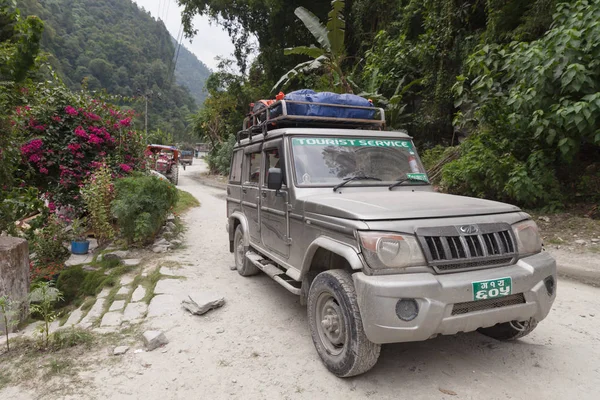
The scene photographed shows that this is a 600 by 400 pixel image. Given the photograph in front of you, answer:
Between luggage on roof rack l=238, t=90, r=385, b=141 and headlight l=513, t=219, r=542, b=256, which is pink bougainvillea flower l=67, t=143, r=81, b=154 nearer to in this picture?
luggage on roof rack l=238, t=90, r=385, b=141

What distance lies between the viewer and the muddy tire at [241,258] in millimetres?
5496

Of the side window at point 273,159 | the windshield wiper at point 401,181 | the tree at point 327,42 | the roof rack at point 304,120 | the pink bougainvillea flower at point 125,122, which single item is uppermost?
the tree at point 327,42

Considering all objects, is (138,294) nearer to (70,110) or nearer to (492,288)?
(492,288)

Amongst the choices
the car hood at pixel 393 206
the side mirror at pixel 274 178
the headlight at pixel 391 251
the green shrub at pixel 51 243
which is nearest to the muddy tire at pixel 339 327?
the headlight at pixel 391 251

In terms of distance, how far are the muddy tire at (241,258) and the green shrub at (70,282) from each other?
8.15 ft

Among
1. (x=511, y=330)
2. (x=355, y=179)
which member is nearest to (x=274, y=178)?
(x=355, y=179)

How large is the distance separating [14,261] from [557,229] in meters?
8.32

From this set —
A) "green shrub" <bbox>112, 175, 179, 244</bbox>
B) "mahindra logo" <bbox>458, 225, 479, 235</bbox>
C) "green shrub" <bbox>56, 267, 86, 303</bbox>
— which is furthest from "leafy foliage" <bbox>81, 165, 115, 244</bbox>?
"mahindra logo" <bbox>458, 225, 479, 235</bbox>

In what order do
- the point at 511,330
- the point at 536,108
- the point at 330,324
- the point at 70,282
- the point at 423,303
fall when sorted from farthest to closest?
1. the point at 536,108
2. the point at 70,282
3. the point at 511,330
4. the point at 330,324
5. the point at 423,303

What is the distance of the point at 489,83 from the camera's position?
7.26 m

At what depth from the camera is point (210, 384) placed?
2.83 m

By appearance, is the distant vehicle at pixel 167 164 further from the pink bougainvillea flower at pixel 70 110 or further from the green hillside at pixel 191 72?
the green hillside at pixel 191 72

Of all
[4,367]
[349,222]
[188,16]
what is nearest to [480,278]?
[349,222]

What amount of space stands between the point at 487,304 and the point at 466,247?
16.4 inches
